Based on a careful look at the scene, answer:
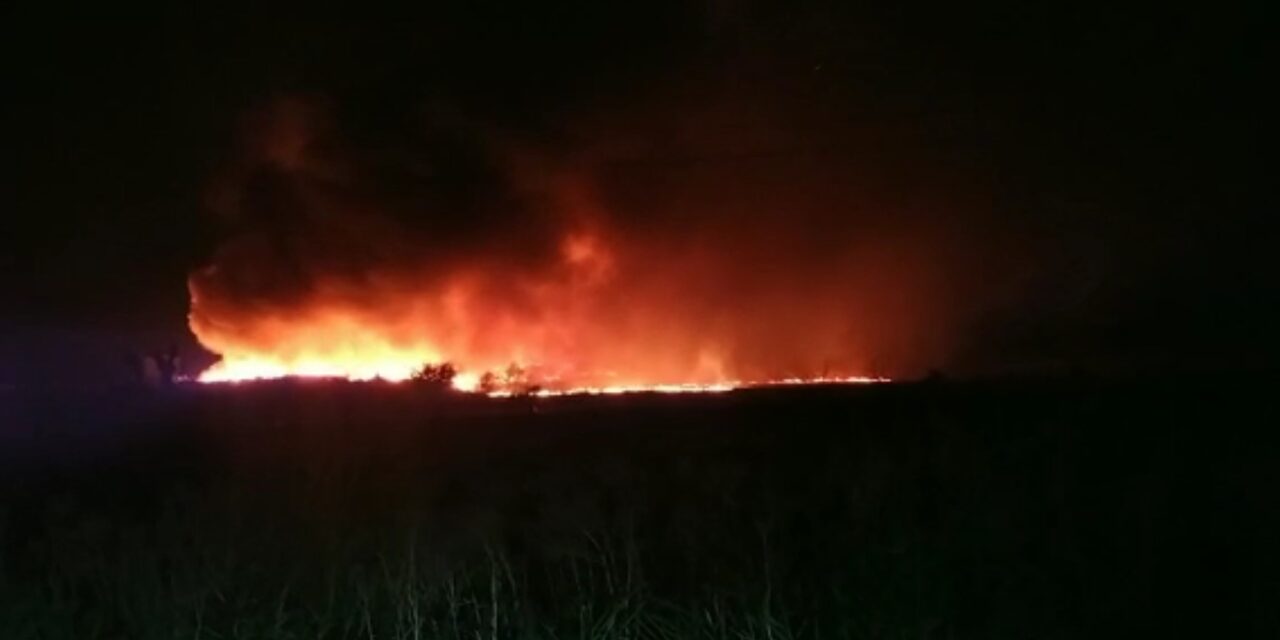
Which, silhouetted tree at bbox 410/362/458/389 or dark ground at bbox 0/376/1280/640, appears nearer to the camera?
dark ground at bbox 0/376/1280/640

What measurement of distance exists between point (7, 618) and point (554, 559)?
3.28 m

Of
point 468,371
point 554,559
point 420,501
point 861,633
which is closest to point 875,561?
point 861,633

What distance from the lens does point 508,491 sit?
10.1 metres

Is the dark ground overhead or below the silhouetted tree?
below

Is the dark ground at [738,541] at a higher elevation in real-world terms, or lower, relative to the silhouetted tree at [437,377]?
lower

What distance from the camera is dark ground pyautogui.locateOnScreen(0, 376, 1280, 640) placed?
9.03 meters

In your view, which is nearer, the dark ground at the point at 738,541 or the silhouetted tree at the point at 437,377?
the dark ground at the point at 738,541

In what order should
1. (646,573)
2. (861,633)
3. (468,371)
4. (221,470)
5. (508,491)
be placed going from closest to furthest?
(861,633) → (646,573) → (508,491) → (221,470) → (468,371)

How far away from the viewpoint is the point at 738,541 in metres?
9.38

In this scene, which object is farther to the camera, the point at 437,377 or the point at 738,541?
the point at 437,377

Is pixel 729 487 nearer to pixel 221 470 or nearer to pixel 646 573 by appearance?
pixel 646 573

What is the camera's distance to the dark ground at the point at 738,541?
29.6ft

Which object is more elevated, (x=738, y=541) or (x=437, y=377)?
(x=437, y=377)

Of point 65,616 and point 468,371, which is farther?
point 468,371
